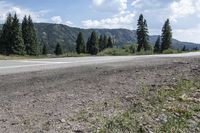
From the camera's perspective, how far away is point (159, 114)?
580cm

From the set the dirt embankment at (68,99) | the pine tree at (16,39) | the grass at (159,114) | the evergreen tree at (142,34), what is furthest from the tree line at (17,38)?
the grass at (159,114)

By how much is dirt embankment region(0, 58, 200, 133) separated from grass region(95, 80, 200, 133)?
19 centimetres

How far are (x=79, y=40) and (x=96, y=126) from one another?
11461 centimetres

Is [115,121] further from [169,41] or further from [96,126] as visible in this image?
[169,41]

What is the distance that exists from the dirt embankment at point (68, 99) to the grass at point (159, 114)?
190 millimetres

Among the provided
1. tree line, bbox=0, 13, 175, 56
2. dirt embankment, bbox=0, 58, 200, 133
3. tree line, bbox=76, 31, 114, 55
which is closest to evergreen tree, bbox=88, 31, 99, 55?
tree line, bbox=76, 31, 114, 55

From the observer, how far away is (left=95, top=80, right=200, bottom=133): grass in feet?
17.1

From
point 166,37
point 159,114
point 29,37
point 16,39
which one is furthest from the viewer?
point 166,37

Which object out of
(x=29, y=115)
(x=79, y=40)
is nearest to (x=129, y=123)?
(x=29, y=115)

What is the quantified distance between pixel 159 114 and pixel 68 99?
1.63 metres

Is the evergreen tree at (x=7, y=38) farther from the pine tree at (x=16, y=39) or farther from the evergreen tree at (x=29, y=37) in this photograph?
the evergreen tree at (x=29, y=37)

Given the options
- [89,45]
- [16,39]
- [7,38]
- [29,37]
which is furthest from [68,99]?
[89,45]

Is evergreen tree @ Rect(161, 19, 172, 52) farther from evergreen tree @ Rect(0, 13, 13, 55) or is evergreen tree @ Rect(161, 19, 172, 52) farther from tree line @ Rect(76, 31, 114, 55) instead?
evergreen tree @ Rect(0, 13, 13, 55)

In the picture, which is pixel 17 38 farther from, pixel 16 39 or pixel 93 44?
pixel 93 44
